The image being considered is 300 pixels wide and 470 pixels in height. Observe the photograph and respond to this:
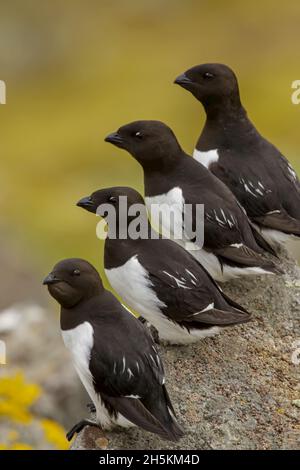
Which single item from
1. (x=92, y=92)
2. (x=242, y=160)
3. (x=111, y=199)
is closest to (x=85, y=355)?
(x=111, y=199)

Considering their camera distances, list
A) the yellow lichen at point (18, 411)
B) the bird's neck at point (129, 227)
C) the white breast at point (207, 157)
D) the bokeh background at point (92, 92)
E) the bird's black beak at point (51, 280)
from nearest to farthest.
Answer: the bird's black beak at point (51, 280) < the bird's neck at point (129, 227) < the white breast at point (207, 157) < the yellow lichen at point (18, 411) < the bokeh background at point (92, 92)

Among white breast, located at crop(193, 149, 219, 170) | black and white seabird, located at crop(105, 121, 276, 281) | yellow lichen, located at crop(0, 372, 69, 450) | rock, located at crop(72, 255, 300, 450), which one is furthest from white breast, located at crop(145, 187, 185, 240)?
yellow lichen, located at crop(0, 372, 69, 450)

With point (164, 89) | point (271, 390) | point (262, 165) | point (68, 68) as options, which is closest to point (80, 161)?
point (164, 89)

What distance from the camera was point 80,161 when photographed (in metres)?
31.3

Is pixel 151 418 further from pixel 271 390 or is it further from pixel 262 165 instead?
pixel 262 165

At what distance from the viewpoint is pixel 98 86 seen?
37.4 metres

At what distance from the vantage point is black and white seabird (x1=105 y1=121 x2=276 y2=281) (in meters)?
9.69

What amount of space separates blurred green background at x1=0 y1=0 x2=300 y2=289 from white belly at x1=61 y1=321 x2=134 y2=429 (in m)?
13.9

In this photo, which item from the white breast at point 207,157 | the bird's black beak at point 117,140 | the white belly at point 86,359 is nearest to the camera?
the white belly at point 86,359

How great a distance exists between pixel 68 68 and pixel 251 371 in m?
31.6

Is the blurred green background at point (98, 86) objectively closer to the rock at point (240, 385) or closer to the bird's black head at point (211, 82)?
the bird's black head at point (211, 82)

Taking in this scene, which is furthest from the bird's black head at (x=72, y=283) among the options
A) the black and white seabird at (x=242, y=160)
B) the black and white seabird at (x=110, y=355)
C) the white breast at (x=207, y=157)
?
the white breast at (x=207, y=157)

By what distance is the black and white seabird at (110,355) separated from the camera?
7.96 m

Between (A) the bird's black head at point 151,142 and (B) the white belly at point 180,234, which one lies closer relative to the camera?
(B) the white belly at point 180,234
